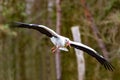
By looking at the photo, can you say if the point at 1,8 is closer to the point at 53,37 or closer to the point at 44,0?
the point at 44,0

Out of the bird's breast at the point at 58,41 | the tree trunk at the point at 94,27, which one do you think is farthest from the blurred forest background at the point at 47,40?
the bird's breast at the point at 58,41

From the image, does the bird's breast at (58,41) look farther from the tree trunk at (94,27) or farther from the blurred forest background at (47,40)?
the blurred forest background at (47,40)

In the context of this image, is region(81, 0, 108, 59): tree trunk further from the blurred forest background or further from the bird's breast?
the bird's breast

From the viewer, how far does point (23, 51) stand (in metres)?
7.62

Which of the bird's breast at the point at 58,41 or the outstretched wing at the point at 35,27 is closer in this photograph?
the outstretched wing at the point at 35,27

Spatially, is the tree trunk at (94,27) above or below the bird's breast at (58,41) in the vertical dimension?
below

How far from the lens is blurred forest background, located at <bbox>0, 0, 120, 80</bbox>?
725 centimetres

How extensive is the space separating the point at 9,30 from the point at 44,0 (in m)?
0.77

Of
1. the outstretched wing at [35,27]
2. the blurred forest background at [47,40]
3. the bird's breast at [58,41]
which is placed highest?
the outstretched wing at [35,27]

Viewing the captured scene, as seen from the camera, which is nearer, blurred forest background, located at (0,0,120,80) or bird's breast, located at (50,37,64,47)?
bird's breast, located at (50,37,64,47)

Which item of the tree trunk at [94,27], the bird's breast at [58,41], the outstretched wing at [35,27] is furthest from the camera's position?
the tree trunk at [94,27]

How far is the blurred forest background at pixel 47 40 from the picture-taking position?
7.25 m

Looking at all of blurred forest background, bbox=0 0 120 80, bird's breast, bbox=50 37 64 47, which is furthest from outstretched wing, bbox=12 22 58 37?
blurred forest background, bbox=0 0 120 80

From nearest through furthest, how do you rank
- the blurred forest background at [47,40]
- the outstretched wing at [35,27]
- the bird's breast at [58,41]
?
the outstretched wing at [35,27]
the bird's breast at [58,41]
the blurred forest background at [47,40]
